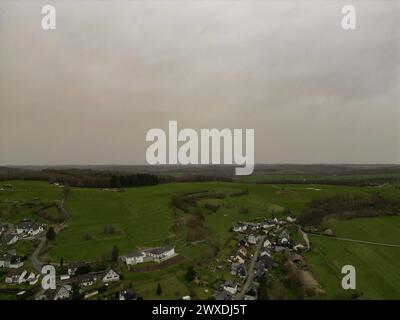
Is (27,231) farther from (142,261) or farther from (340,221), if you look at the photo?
(340,221)

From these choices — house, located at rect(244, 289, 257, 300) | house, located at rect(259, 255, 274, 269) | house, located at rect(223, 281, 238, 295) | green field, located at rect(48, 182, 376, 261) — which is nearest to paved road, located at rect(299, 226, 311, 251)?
house, located at rect(259, 255, 274, 269)

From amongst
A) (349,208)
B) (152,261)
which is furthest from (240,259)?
(349,208)

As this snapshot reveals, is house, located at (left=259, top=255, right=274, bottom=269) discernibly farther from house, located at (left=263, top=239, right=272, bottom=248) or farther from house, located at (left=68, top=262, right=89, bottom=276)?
house, located at (left=68, top=262, right=89, bottom=276)

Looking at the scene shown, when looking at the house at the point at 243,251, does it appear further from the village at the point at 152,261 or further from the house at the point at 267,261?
the house at the point at 267,261
